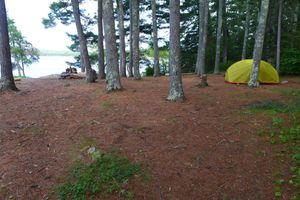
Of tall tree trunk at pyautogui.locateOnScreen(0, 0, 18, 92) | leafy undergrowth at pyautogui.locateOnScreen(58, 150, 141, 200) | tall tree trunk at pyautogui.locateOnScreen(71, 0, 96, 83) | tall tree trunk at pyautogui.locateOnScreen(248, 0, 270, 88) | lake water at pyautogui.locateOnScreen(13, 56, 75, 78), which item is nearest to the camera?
leafy undergrowth at pyautogui.locateOnScreen(58, 150, 141, 200)

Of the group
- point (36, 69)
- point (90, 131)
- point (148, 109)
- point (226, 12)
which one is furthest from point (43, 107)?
point (36, 69)

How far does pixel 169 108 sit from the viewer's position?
663cm

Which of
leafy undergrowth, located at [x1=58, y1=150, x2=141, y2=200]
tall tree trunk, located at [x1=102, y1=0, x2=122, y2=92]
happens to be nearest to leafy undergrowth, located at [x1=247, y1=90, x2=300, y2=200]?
leafy undergrowth, located at [x1=58, y1=150, x2=141, y2=200]

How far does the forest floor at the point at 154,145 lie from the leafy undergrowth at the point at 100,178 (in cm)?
11

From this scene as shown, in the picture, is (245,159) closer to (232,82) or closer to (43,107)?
(43,107)

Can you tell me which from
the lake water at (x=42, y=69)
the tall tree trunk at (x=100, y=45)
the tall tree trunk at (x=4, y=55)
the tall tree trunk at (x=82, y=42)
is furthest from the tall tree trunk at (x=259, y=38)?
the lake water at (x=42, y=69)

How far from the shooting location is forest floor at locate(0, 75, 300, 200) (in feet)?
12.3

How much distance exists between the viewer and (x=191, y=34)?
867 inches

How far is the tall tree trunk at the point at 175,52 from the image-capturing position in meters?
7.12

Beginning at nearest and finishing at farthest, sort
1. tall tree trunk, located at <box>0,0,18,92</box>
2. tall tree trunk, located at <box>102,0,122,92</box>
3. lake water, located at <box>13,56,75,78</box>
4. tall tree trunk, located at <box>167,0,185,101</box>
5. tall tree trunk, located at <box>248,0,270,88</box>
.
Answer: tall tree trunk, located at <box>167,0,185,101</box>, tall tree trunk, located at <box>102,0,122,92</box>, tall tree trunk, located at <box>0,0,18,92</box>, tall tree trunk, located at <box>248,0,270,88</box>, lake water, located at <box>13,56,75,78</box>

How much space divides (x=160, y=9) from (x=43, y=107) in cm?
1724

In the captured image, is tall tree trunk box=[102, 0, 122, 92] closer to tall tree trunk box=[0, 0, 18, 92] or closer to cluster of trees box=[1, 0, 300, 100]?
cluster of trees box=[1, 0, 300, 100]

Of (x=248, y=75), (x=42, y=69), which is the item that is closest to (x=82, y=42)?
(x=248, y=75)

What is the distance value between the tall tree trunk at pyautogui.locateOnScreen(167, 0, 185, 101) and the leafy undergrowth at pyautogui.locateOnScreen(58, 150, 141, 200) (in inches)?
137
